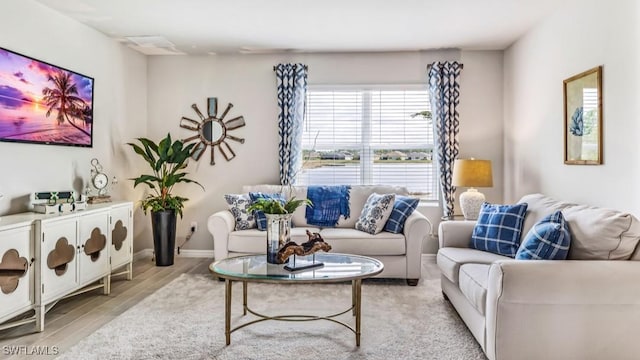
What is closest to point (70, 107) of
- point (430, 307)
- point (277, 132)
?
point (277, 132)

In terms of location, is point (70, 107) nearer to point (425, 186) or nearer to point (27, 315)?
point (27, 315)

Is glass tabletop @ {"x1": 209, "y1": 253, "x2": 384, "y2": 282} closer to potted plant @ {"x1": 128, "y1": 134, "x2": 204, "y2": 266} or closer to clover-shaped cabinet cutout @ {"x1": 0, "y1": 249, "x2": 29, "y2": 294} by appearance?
clover-shaped cabinet cutout @ {"x1": 0, "y1": 249, "x2": 29, "y2": 294}

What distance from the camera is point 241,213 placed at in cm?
440

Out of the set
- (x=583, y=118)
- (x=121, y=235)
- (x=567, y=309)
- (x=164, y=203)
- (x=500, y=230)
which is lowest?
(x=567, y=309)

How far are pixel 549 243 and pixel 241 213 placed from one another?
113 inches

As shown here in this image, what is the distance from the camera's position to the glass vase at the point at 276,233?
9.67ft

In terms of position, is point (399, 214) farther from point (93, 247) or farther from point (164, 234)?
point (93, 247)

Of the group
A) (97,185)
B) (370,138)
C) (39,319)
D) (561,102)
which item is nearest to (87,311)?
(39,319)

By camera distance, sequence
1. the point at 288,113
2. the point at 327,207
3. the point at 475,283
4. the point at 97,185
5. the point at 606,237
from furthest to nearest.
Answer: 1. the point at 288,113
2. the point at 327,207
3. the point at 97,185
4. the point at 475,283
5. the point at 606,237

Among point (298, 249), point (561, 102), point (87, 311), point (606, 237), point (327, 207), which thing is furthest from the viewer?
point (327, 207)

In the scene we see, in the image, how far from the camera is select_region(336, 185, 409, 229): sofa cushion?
463 centimetres

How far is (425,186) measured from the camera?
5.30 m

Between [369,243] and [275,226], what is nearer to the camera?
[275,226]

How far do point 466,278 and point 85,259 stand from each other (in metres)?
2.94
